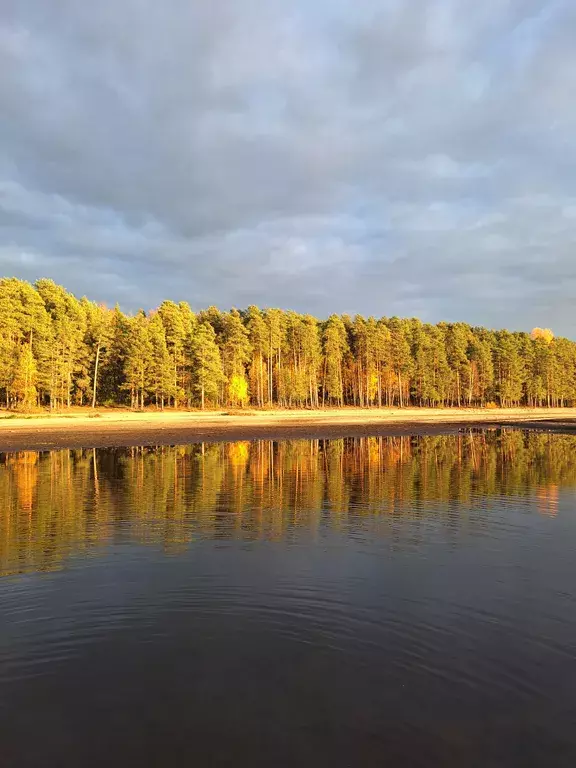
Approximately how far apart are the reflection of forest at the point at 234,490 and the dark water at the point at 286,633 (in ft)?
0.65

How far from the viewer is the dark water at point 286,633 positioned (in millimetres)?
6648

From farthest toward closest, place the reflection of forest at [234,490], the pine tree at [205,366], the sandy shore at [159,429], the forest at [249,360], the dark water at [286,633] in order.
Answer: the pine tree at [205,366]
the forest at [249,360]
the sandy shore at [159,429]
the reflection of forest at [234,490]
the dark water at [286,633]

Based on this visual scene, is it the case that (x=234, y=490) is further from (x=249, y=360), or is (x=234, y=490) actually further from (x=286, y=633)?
(x=249, y=360)

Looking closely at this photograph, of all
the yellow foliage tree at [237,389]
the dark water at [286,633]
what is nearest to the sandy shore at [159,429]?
the yellow foliage tree at [237,389]

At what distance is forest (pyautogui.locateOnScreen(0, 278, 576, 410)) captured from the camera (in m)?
82.9

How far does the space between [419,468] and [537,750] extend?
26108 mm

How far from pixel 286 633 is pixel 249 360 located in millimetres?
98773

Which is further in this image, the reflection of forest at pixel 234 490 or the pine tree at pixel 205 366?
the pine tree at pixel 205 366

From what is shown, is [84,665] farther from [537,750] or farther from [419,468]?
[419,468]

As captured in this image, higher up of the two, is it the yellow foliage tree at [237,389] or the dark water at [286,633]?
the yellow foliage tree at [237,389]

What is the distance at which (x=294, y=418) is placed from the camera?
85.9 meters

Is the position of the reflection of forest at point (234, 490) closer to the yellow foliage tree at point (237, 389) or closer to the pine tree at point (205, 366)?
the pine tree at point (205, 366)

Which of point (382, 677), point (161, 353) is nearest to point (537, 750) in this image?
point (382, 677)

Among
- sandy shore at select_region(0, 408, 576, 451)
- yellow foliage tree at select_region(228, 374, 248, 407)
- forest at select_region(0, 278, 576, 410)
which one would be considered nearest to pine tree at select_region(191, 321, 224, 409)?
forest at select_region(0, 278, 576, 410)
